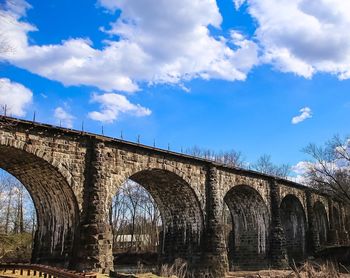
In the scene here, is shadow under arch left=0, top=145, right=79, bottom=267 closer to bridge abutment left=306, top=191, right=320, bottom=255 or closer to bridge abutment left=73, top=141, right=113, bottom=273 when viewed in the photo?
bridge abutment left=73, top=141, right=113, bottom=273

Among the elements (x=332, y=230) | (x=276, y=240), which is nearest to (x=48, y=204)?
(x=276, y=240)

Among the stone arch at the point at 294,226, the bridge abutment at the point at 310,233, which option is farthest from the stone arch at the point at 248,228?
the bridge abutment at the point at 310,233

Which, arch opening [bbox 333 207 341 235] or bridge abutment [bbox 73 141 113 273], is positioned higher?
arch opening [bbox 333 207 341 235]

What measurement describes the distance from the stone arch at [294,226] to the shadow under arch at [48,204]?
2319cm

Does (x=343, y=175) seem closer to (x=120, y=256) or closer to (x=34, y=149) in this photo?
(x=120, y=256)

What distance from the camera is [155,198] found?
26.2 meters

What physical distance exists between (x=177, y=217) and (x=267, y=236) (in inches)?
331

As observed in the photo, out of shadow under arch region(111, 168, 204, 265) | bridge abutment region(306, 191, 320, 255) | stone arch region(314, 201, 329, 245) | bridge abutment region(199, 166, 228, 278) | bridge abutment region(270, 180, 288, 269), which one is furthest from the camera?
stone arch region(314, 201, 329, 245)

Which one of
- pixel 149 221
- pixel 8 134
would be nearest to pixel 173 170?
pixel 8 134

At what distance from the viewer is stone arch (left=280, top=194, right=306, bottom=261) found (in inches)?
1453

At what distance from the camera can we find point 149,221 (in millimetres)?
54562

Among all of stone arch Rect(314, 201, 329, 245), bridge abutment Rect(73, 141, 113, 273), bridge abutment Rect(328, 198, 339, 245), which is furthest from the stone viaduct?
bridge abutment Rect(328, 198, 339, 245)

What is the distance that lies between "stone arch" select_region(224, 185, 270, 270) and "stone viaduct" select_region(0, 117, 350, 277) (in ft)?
0.25

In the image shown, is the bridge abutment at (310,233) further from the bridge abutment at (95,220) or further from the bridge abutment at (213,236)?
the bridge abutment at (95,220)
